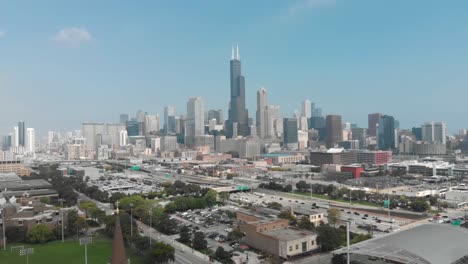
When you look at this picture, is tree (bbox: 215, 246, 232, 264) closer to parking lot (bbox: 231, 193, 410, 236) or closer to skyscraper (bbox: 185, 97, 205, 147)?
parking lot (bbox: 231, 193, 410, 236)

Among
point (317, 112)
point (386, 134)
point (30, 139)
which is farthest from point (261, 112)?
point (30, 139)

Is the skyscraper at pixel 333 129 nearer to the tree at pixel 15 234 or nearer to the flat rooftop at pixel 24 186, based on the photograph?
the flat rooftop at pixel 24 186

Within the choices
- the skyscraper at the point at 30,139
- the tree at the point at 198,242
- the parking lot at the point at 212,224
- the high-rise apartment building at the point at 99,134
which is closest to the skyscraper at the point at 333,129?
the high-rise apartment building at the point at 99,134

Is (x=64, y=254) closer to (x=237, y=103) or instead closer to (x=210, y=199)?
(x=210, y=199)

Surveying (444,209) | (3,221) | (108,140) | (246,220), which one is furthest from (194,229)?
(108,140)

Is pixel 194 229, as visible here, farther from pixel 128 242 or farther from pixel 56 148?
pixel 56 148

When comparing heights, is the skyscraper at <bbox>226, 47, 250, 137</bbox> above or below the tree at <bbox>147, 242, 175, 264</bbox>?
above

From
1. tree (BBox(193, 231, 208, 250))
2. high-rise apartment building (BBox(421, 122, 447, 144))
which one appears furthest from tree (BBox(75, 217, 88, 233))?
high-rise apartment building (BBox(421, 122, 447, 144))
